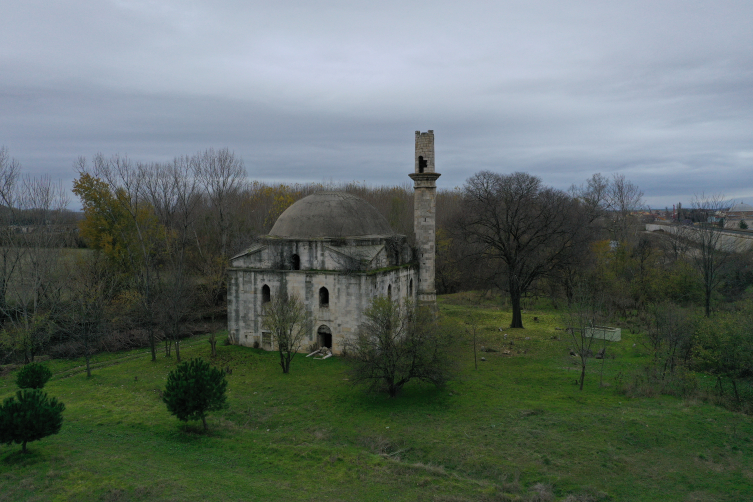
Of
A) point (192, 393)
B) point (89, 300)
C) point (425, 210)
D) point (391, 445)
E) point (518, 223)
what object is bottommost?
point (391, 445)

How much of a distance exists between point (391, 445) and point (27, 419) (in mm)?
9108

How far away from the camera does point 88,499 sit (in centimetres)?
912

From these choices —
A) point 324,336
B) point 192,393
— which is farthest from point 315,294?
point 192,393

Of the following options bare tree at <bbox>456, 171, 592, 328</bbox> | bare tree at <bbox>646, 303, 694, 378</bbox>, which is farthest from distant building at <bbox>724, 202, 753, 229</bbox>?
bare tree at <bbox>646, 303, 694, 378</bbox>

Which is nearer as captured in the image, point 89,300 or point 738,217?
point 89,300

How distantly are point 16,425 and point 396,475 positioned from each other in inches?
352

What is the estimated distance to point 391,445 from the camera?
1312cm

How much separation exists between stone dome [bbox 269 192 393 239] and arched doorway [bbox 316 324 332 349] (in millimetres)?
4884

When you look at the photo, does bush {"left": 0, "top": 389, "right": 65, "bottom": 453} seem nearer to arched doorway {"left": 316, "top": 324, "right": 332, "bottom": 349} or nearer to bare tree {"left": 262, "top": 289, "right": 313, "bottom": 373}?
bare tree {"left": 262, "top": 289, "right": 313, "bottom": 373}

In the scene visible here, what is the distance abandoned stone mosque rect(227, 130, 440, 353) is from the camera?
22.2 metres

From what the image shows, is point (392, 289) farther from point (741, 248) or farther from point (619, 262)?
point (741, 248)

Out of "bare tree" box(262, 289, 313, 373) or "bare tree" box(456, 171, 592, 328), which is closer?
"bare tree" box(262, 289, 313, 373)

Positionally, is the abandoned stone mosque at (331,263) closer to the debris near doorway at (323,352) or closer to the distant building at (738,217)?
the debris near doorway at (323,352)

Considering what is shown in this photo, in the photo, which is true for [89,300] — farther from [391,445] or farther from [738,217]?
[738,217]
